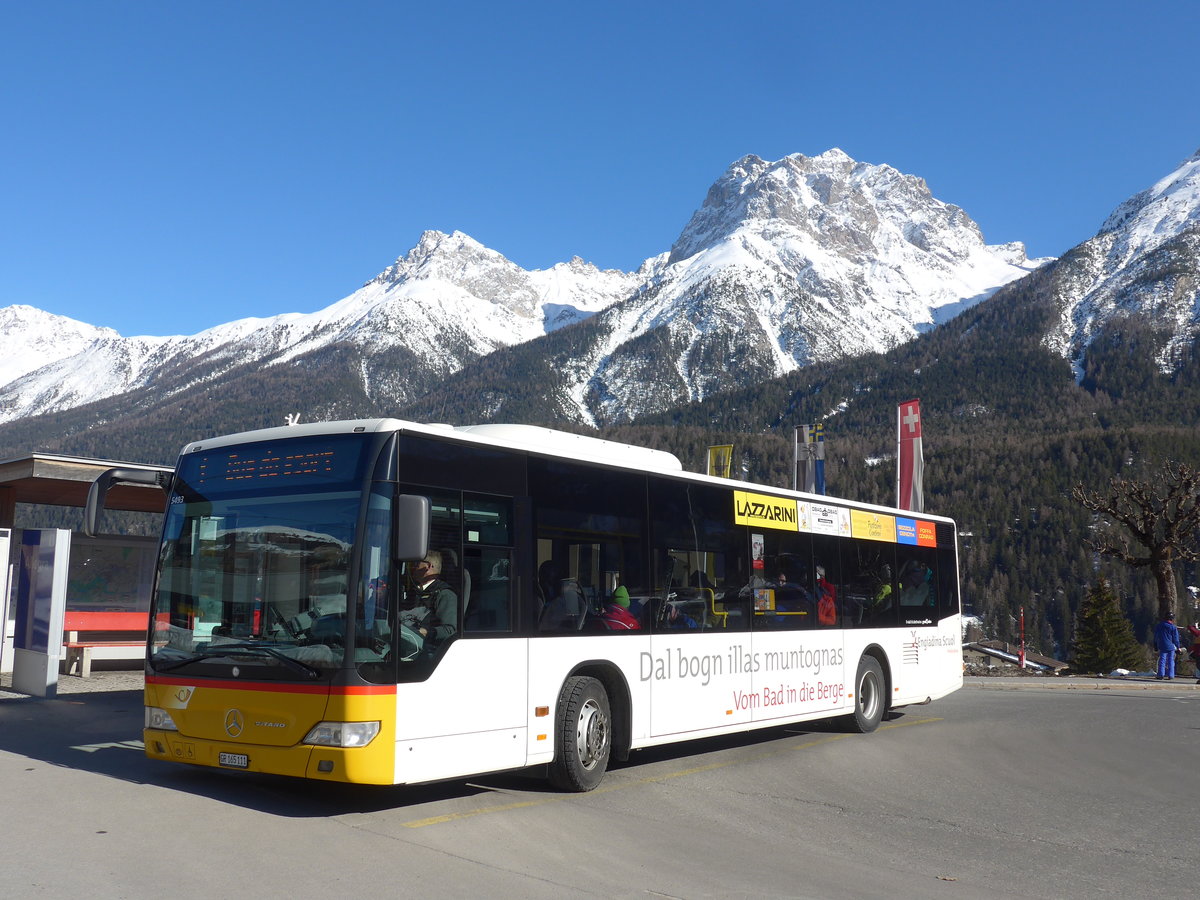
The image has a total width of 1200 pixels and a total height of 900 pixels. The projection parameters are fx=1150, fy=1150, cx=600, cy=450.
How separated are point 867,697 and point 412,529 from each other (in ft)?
27.5

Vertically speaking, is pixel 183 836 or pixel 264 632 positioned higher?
pixel 264 632

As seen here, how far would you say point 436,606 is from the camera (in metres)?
8.08

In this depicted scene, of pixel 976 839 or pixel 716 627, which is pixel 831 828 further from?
pixel 716 627

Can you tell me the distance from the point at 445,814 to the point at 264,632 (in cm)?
183

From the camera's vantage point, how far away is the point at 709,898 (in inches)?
248

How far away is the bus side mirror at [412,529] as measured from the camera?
24.7ft

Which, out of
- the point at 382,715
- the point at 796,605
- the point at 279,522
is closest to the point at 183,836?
the point at 382,715

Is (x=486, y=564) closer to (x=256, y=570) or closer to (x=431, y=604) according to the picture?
(x=431, y=604)

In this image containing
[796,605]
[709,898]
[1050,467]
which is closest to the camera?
[709,898]

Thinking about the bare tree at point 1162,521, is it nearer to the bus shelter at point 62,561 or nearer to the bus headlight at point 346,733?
the bus shelter at point 62,561

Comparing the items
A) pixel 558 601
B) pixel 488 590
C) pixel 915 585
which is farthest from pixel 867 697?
pixel 488 590

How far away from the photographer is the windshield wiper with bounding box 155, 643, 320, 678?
771 cm

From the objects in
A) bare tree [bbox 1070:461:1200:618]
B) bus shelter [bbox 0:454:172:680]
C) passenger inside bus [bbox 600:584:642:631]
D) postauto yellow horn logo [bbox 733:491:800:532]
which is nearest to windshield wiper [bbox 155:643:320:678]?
passenger inside bus [bbox 600:584:642:631]

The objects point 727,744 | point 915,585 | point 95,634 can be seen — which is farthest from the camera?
point 95,634
